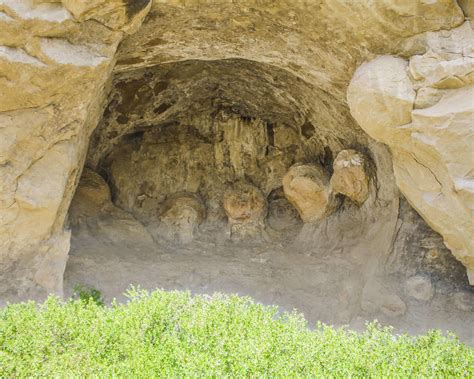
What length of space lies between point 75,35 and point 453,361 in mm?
3733

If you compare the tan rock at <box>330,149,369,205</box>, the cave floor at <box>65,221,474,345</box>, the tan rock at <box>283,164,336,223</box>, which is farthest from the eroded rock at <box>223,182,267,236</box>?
the tan rock at <box>330,149,369,205</box>

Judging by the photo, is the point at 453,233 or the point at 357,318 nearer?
the point at 453,233

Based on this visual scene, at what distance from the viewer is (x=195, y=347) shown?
349 cm

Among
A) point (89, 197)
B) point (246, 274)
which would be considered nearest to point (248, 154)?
point (246, 274)

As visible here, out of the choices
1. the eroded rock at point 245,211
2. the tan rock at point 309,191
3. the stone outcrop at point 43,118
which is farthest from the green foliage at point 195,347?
the eroded rock at point 245,211

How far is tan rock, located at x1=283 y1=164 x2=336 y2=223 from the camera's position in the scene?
6.76 meters

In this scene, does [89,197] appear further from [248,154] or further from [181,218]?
[248,154]

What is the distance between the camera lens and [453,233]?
4480mm

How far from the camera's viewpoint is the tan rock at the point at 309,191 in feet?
22.2

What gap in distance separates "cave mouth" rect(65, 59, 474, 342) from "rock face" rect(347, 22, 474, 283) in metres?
0.92

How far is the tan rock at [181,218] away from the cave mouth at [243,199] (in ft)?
0.06

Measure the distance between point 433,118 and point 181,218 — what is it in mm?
4246

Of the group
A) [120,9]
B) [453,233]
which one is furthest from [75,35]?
[453,233]

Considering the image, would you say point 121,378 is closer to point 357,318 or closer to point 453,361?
point 453,361
